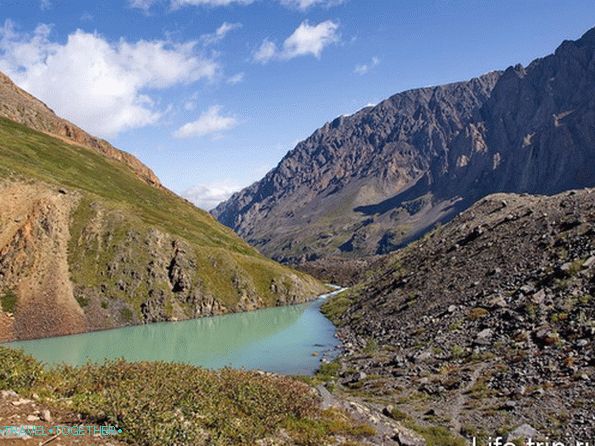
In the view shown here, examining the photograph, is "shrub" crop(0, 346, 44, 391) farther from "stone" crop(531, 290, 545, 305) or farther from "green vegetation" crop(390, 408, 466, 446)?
"stone" crop(531, 290, 545, 305)

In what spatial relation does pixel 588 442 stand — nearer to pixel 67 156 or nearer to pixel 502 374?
pixel 502 374

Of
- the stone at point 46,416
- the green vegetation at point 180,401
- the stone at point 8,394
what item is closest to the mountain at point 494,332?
the green vegetation at point 180,401

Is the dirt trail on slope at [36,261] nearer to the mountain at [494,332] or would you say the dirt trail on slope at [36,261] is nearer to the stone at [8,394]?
the mountain at [494,332]

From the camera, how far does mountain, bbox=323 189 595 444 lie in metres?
27.9

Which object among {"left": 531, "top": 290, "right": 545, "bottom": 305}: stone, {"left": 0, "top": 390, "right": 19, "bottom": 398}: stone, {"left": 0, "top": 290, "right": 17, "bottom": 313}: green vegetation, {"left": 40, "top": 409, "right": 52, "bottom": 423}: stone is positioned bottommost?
{"left": 531, "top": 290, "right": 545, "bottom": 305}: stone

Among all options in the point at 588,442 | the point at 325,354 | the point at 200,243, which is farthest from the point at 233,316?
the point at 588,442

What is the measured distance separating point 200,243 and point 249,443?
132 m

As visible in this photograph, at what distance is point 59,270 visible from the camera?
335 feet

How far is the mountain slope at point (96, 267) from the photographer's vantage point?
95.4 m

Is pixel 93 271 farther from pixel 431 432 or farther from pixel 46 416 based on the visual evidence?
pixel 46 416

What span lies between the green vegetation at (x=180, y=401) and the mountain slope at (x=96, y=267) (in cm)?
8295

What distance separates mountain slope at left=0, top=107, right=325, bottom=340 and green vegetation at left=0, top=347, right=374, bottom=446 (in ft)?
272

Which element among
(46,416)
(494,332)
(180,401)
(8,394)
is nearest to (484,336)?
(494,332)

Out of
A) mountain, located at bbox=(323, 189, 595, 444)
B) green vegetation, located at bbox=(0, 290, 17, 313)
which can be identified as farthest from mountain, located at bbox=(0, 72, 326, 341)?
mountain, located at bbox=(323, 189, 595, 444)
